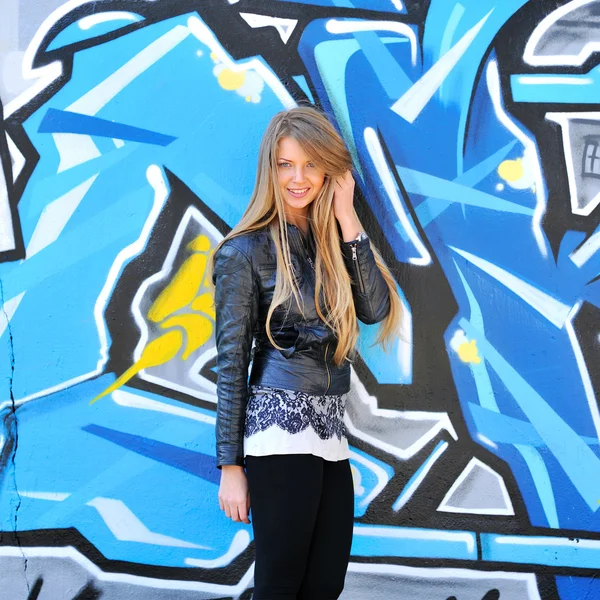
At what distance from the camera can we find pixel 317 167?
228 cm

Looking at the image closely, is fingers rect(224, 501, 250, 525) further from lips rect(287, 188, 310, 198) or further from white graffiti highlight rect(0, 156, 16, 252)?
white graffiti highlight rect(0, 156, 16, 252)

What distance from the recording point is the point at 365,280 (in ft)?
7.54

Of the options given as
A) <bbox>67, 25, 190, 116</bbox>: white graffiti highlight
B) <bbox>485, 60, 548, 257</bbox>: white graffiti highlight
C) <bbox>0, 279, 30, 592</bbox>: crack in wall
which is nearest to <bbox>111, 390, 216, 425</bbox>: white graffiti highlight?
<bbox>0, 279, 30, 592</bbox>: crack in wall

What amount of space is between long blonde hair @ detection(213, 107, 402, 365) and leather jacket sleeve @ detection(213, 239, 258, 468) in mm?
86

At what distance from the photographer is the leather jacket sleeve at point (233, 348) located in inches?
82.2

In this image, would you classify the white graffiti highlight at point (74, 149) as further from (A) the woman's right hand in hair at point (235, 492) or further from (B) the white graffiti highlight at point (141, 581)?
(B) the white graffiti highlight at point (141, 581)

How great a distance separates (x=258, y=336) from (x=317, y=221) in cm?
48

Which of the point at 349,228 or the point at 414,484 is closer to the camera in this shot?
the point at 349,228

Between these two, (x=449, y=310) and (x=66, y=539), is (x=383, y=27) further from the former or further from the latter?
(x=66, y=539)

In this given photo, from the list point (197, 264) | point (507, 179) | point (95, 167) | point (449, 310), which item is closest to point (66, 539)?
point (197, 264)

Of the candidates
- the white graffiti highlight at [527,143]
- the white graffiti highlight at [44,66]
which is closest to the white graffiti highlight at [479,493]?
the white graffiti highlight at [527,143]

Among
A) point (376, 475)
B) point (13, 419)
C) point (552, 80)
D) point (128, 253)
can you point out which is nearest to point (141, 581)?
point (13, 419)

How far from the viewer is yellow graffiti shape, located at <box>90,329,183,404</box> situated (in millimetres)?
2984

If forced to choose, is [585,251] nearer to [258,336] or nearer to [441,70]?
[441,70]
